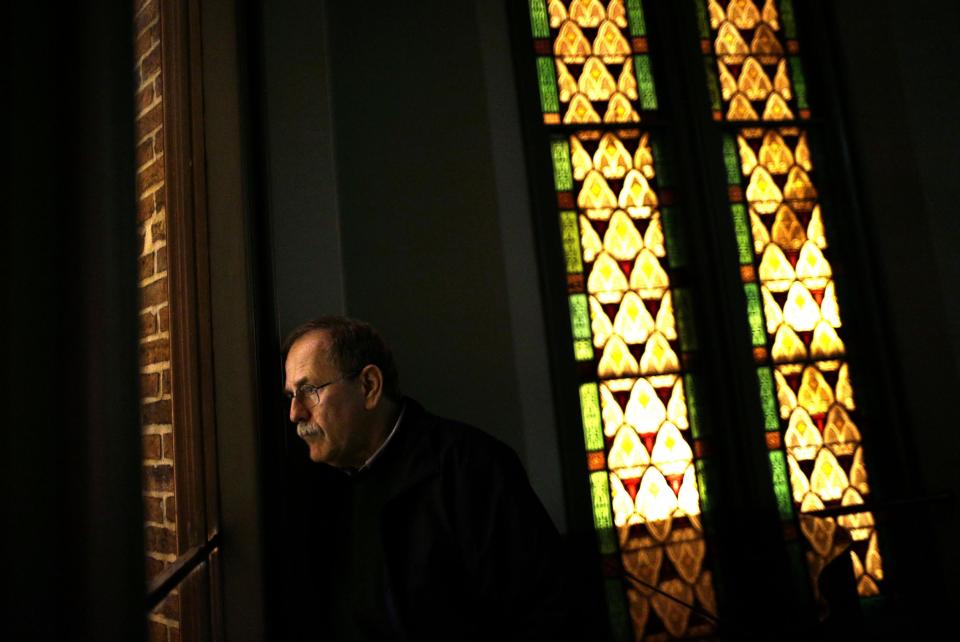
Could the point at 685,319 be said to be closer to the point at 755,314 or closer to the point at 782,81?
the point at 755,314

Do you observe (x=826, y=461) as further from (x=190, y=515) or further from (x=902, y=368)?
(x=190, y=515)

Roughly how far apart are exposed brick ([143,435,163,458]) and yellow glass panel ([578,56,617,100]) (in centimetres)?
272

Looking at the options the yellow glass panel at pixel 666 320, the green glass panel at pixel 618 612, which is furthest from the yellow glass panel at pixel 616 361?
the green glass panel at pixel 618 612

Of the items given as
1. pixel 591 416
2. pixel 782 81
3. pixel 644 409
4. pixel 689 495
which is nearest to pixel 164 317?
pixel 591 416

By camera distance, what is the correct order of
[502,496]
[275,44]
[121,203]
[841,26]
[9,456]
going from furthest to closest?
[841,26] → [275,44] → [502,496] → [121,203] → [9,456]

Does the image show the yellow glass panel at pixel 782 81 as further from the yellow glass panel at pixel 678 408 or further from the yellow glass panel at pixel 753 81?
the yellow glass panel at pixel 678 408

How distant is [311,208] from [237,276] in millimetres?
965

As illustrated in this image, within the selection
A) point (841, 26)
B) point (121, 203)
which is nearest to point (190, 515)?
point (121, 203)

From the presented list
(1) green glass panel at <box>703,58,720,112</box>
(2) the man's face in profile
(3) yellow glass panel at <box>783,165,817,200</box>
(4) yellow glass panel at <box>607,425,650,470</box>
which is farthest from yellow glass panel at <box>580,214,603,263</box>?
(2) the man's face in profile

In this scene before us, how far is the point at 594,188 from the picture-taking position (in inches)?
135

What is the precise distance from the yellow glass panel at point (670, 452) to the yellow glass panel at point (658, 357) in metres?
0.26

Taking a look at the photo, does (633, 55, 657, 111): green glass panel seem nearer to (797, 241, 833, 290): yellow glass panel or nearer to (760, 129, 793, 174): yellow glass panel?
(760, 129, 793, 174): yellow glass panel

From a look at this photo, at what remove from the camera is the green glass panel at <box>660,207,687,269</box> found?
344 centimetres

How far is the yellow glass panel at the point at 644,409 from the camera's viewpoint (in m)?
3.25
